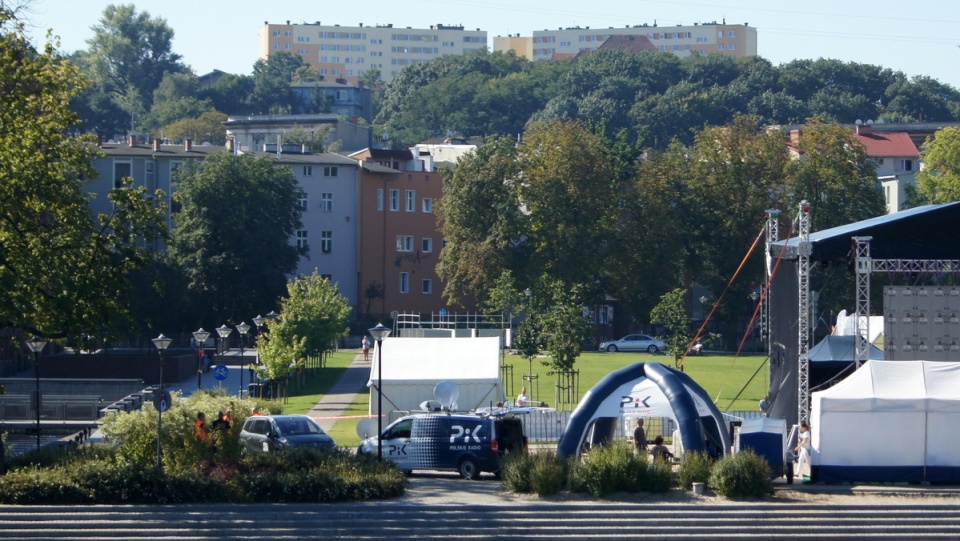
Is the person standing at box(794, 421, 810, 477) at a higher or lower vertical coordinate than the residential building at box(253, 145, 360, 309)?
lower

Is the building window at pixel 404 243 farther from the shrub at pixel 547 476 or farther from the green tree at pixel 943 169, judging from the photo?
the shrub at pixel 547 476

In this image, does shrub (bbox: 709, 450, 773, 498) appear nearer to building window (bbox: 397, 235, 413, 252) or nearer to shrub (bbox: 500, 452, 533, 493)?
shrub (bbox: 500, 452, 533, 493)

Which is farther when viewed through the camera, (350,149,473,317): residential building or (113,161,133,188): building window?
(350,149,473,317): residential building

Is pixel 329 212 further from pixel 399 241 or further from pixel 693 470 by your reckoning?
pixel 693 470

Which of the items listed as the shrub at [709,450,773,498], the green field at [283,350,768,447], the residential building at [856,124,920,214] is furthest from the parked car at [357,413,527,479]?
the residential building at [856,124,920,214]

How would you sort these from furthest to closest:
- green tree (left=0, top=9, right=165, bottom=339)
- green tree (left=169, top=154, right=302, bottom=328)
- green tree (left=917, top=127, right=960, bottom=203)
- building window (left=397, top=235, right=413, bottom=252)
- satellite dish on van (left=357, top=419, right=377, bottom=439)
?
building window (left=397, top=235, right=413, bottom=252)
green tree (left=917, top=127, right=960, bottom=203)
green tree (left=169, top=154, right=302, bottom=328)
satellite dish on van (left=357, top=419, right=377, bottom=439)
green tree (left=0, top=9, right=165, bottom=339)

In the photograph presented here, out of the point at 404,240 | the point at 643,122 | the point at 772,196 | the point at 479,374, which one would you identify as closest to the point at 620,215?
the point at 772,196

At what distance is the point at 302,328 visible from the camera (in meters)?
48.9

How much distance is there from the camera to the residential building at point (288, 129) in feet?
362

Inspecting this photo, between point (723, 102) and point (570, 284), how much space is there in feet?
247

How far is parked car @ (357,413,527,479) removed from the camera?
24547 mm

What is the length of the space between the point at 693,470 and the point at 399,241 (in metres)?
59.7

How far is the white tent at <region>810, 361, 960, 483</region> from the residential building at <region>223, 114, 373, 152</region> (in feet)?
282

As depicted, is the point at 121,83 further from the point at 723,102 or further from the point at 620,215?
the point at 620,215
